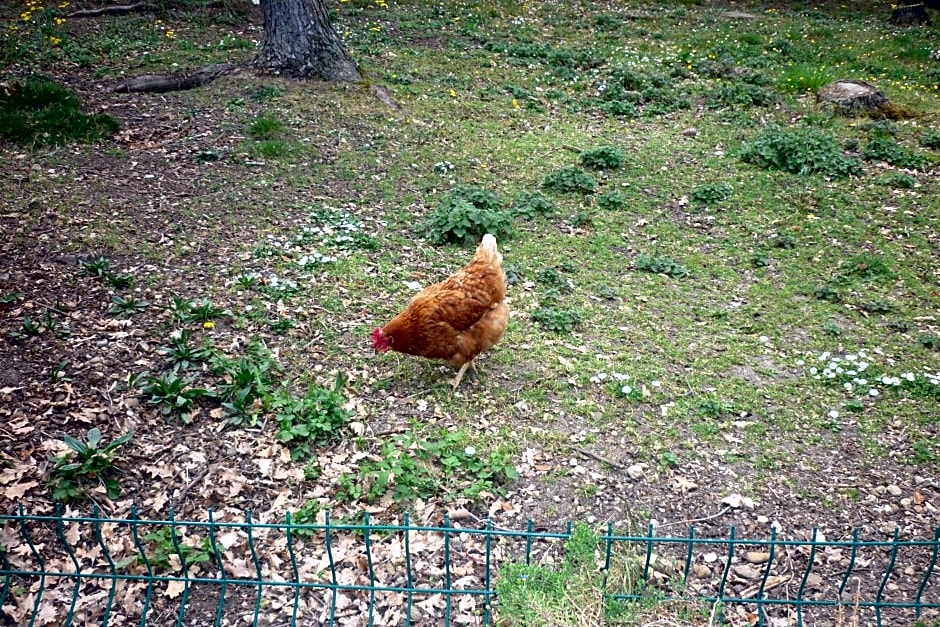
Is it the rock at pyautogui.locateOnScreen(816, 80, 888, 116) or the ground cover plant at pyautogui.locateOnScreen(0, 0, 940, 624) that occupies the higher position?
the rock at pyautogui.locateOnScreen(816, 80, 888, 116)

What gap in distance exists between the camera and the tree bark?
931 cm

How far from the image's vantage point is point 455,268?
655 centimetres

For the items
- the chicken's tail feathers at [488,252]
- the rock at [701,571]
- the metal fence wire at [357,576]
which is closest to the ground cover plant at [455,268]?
the metal fence wire at [357,576]

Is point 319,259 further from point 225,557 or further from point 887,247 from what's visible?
point 887,247

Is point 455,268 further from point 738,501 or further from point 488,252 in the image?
point 738,501

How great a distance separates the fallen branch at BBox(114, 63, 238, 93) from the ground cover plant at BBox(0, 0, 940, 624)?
37 cm

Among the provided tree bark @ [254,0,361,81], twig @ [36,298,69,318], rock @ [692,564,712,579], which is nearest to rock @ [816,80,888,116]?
tree bark @ [254,0,361,81]

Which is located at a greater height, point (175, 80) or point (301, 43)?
point (301, 43)

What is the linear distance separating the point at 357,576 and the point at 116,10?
40.3ft

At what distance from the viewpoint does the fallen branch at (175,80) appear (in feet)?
30.2

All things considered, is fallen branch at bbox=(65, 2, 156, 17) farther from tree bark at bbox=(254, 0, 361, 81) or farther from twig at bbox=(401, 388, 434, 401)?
twig at bbox=(401, 388, 434, 401)

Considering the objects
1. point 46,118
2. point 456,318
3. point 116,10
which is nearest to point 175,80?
point 46,118

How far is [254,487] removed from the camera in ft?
13.5

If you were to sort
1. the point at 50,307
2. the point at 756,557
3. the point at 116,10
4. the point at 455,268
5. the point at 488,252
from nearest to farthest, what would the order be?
the point at 756,557 < the point at 488,252 < the point at 50,307 < the point at 455,268 < the point at 116,10
